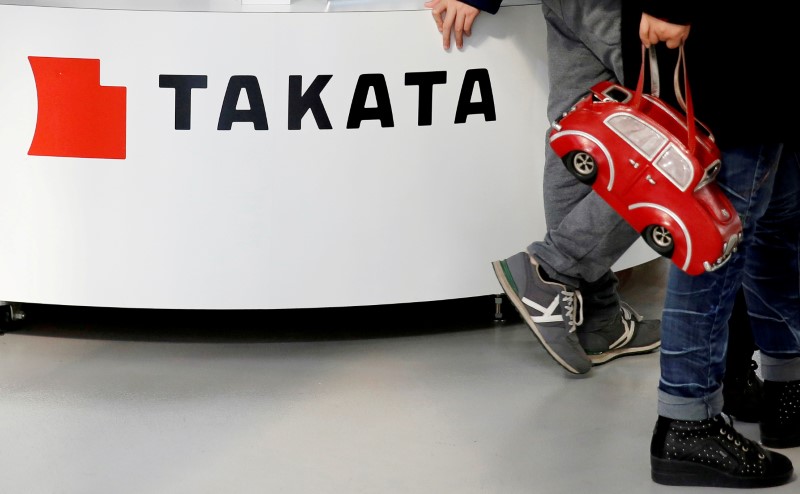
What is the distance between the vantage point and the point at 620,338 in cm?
230

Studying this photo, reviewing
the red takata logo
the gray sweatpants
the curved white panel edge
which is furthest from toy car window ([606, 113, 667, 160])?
the red takata logo

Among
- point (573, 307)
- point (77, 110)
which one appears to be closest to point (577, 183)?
point (573, 307)

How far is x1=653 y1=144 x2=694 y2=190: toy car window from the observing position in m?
1.53

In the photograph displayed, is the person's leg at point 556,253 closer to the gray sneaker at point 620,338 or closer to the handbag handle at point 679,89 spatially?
the gray sneaker at point 620,338

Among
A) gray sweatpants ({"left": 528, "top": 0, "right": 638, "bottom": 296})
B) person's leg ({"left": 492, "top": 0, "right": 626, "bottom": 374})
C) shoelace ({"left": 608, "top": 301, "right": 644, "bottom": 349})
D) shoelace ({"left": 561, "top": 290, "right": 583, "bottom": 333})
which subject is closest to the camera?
gray sweatpants ({"left": 528, "top": 0, "right": 638, "bottom": 296})

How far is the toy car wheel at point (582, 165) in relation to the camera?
64.0 inches

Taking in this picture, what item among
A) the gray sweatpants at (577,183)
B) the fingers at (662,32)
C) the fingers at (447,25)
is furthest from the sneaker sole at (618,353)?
the fingers at (662,32)

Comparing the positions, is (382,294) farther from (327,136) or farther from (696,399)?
(696,399)

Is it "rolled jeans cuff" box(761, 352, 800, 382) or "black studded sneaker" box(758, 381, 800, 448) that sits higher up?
"rolled jeans cuff" box(761, 352, 800, 382)

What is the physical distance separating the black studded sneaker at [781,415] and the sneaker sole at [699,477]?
0.44ft

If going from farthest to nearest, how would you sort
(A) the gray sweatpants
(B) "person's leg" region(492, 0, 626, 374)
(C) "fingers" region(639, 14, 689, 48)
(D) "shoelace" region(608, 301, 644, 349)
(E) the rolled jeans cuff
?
(D) "shoelace" region(608, 301, 644, 349)
(B) "person's leg" region(492, 0, 626, 374)
(A) the gray sweatpants
(E) the rolled jeans cuff
(C) "fingers" region(639, 14, 689, 48)

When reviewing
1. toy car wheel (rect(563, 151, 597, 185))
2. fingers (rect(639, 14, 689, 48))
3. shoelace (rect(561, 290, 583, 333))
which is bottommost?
shoelace (rect(561, 290, 583, 333))

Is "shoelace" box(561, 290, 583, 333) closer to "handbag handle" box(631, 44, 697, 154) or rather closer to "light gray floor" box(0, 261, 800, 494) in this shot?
"light gray floor" box(0, 261, 800, 494)

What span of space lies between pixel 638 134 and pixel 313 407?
2.61ft
